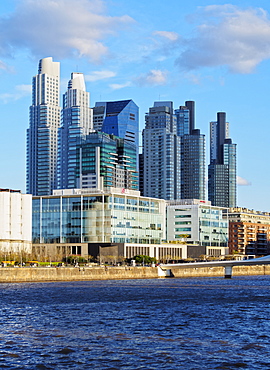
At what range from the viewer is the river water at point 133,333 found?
40.4 m

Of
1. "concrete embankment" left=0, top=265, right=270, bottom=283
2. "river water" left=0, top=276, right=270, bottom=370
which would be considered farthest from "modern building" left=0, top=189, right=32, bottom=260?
"river water" left=0, top=276, right=270, bottom=370

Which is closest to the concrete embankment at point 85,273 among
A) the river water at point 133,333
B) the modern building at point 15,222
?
the modern building at point 15,222

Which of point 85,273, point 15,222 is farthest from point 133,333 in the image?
point 15,222

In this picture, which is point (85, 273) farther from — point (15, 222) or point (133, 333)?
point (133, 333)

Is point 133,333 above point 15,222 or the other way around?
the other way around

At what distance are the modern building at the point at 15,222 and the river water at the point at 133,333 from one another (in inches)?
3501

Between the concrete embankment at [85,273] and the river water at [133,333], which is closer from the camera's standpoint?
the river water at [133,333]

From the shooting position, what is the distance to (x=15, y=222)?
17675 cm

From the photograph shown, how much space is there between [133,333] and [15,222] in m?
128

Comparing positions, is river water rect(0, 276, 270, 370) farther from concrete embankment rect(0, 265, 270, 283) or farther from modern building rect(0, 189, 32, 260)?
modern building rect(0, 189, 32, 260)

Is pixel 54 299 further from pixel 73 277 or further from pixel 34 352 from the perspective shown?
pixel 73 277

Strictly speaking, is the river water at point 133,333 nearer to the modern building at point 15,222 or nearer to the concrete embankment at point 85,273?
the concrete embankment at point 85,273

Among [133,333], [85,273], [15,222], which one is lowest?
[85,273]

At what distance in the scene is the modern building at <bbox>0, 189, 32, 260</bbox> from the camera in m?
174
